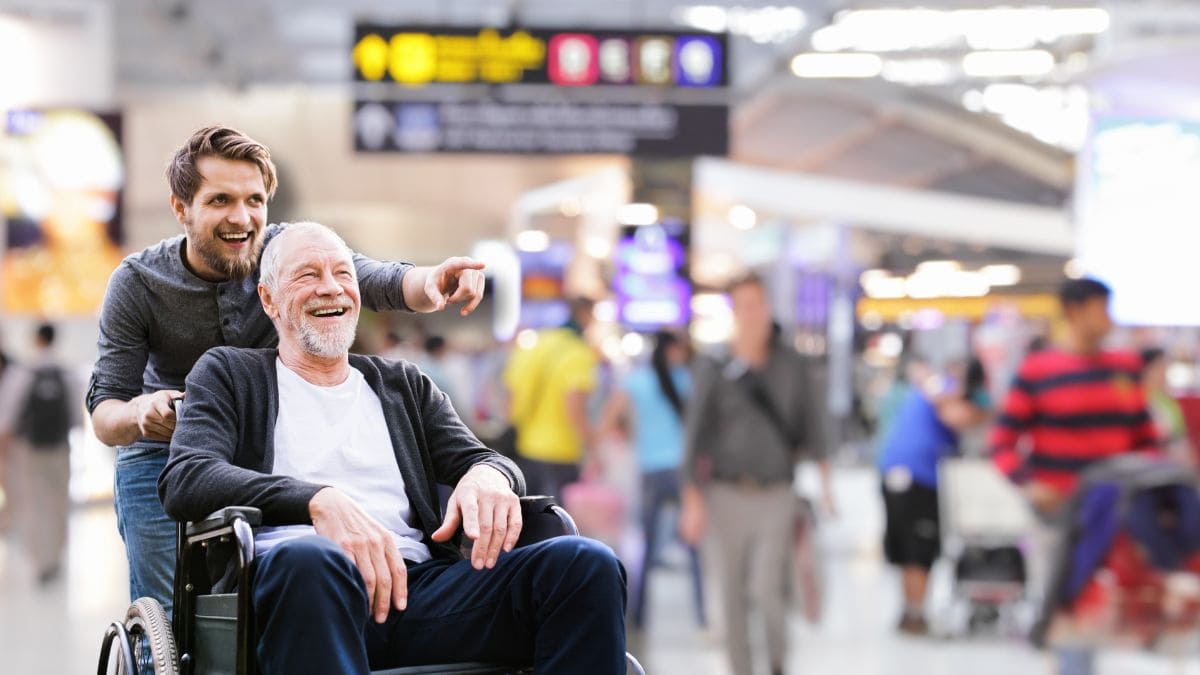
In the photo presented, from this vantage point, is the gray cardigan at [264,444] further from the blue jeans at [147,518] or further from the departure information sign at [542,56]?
the departure information sign at [542,56]

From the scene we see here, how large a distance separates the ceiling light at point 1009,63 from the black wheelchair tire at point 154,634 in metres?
20.8

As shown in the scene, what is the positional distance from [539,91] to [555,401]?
203cm

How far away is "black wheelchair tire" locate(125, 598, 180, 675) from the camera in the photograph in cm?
306

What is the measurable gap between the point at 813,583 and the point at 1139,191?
226 centimetres

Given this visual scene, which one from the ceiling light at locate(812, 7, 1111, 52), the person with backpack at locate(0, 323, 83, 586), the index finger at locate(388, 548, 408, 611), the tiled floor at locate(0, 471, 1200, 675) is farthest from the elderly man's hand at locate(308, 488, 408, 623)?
the ceiling light at locate(812, 7, 1111, 52)

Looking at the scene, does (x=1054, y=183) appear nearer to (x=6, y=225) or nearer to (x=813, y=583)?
(x=6, y=225)

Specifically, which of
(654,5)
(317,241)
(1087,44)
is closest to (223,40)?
(654,5)

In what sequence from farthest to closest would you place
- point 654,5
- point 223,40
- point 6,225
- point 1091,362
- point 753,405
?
point 223,40 < point 654,5 < point 6,225 < point 753,405 < point 1091,362

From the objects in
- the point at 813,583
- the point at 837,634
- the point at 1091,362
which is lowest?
the point at 837,634

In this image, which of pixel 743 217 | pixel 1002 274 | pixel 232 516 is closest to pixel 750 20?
pixel 743 217

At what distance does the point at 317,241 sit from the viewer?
3.15m

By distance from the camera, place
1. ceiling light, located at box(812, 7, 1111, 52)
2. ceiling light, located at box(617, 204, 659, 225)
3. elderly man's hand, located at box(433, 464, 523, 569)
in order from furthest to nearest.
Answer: ceiling light, located at box(812, 7, 1111, 52) < ceiling light, located at box(617, 204, 659, 225) < elderly man's hand, located at box(433, 464, 523, 569)

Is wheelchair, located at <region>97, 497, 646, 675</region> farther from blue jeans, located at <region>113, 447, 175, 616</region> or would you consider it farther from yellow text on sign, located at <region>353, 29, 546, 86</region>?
yellow text on sign, located at <region>353, 29, 546, 86</region>

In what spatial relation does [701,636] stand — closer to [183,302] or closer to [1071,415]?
[1071,415]
